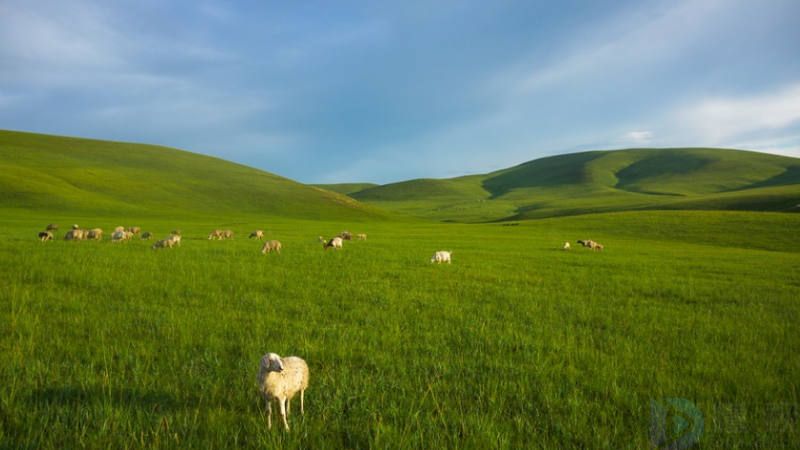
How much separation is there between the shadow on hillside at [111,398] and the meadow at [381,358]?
3 centimetres

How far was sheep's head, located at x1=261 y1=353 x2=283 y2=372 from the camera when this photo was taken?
3449mm

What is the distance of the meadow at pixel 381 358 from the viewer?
3.90 metres

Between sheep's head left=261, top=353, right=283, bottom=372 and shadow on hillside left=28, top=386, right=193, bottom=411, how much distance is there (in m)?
1.42

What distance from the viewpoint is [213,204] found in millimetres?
90312

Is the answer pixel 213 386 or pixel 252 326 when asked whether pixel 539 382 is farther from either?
pixel 252 326

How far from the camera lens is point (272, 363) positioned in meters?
3.49

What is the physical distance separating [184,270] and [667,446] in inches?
549

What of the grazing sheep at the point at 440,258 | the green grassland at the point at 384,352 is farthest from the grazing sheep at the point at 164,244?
the grazing sheep at the point at 440,258

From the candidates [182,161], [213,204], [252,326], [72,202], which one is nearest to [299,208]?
[213,204]

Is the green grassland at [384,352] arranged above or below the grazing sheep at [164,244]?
below

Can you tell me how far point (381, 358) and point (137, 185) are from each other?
106m

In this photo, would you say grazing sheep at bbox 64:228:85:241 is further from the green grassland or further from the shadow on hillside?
the shadow on hillside

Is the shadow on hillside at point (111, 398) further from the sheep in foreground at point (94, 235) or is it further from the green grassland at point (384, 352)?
the sheep in foreground at point (94, 235)

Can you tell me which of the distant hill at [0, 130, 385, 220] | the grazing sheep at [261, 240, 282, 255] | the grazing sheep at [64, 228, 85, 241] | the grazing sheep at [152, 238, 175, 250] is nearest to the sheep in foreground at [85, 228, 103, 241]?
the grazing sheep at [64, 228, 85, 241]
